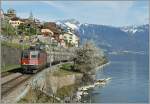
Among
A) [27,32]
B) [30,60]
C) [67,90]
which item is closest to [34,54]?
[30,60]

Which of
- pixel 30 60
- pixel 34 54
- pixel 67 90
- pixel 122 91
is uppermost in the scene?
pixel 34 54

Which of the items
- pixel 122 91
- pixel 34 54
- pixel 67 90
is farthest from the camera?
pixel 122 91

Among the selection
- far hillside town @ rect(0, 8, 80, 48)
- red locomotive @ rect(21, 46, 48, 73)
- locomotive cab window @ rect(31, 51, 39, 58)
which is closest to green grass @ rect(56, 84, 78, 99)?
red locomotive @ rect(21, 46, 48, 73)

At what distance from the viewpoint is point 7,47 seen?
56.1m

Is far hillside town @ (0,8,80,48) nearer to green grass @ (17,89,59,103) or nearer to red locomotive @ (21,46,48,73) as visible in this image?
red locomotive @ (21,46,48,73)

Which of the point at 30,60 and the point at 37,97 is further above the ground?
the point at 30,60

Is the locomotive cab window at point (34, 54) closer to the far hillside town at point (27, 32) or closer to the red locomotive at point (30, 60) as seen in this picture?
the red locomotive at point (30, 60)

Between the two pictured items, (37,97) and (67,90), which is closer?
(37,97)

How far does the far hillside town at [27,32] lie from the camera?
3050 inches

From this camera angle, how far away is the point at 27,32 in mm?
110812

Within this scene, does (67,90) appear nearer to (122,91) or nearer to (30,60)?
(122,91)

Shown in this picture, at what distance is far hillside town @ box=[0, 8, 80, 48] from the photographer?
77469mm

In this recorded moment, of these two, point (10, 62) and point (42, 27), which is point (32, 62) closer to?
point (10, 62)

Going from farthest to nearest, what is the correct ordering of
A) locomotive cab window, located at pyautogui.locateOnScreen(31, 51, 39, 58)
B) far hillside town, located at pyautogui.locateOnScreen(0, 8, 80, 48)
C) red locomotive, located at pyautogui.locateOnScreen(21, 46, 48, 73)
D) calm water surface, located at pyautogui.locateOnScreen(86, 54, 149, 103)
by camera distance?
far hillside town, located at pyautogui.locateOnScreen(0, 8, 80, 48), calm water surface, located at pyautogui.locateOnScreen(86, 54, 149, 103), locomotive cab window, located at pyautogui.locateOnScreen(31, 51, 39, 58), red locomotive, located at pyautogui.locateOnScreen(21, 46, 48, 73)
